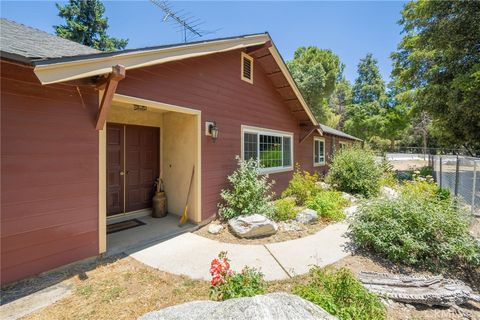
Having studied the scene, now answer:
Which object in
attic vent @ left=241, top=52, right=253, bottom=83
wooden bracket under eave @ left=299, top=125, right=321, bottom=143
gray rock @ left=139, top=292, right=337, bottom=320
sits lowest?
gray rock @ left=139, top=292, right=337, bottom=320

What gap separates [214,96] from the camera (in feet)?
19.0

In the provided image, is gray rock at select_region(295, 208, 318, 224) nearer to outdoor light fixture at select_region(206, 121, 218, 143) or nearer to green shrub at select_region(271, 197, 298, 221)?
green shrub at select_region(271, 197, 298, 221)

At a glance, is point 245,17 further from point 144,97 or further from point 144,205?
point 144,205

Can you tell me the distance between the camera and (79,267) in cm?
341

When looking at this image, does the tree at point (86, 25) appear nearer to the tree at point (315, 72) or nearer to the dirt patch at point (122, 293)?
the tree at point (315, 72)

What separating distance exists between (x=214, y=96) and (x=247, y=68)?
195 centimetres

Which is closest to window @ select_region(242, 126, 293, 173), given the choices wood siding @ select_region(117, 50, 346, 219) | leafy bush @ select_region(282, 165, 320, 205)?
wood siding @ select_region(117, 50, 346, 219)

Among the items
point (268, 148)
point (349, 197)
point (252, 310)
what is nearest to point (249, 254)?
point (252, 310)

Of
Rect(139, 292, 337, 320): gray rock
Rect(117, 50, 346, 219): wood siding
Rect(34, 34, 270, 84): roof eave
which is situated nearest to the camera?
Rect(139, 292, 337, 320): gray rock

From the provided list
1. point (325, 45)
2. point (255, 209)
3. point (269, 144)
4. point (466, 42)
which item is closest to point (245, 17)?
point (269, 144)

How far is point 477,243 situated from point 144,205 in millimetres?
7035

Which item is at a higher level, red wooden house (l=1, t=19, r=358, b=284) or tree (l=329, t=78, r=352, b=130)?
tree (l=329, t=78, r=352, b=130)

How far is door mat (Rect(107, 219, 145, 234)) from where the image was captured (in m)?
4.93

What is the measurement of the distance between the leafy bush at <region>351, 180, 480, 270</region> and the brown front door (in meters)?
5.15
